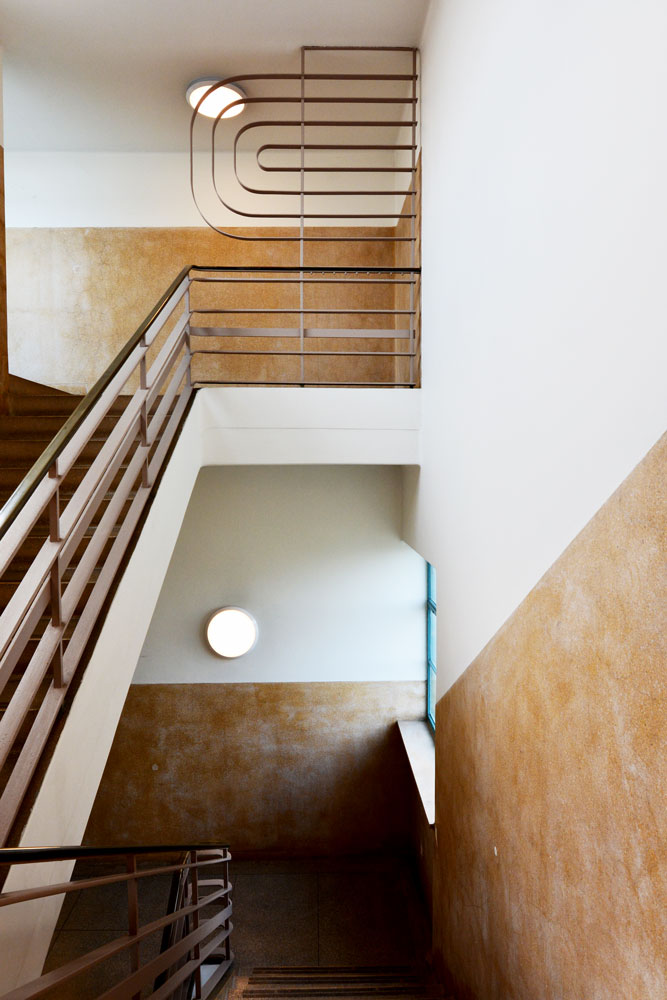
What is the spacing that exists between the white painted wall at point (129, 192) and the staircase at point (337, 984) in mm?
5789

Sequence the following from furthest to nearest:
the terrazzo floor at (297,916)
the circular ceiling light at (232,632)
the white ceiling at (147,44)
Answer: the circular ceiling light at (232,632) < the terrazzo floor at (297,916) < the white ceiling at (147,44)

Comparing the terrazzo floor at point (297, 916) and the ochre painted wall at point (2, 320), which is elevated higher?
the ochre painted wall at point (2, 320)

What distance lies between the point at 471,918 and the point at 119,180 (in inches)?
252

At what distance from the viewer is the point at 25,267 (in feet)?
20.7

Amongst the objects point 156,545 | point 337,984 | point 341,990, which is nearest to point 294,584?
point 156,545

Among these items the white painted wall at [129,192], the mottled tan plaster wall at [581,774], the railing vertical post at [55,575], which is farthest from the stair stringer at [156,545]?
the white painted wall at [129,192]

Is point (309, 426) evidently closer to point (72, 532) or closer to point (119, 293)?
point (72, 532)

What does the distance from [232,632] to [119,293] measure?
10.8 ft

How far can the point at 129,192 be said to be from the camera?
6.32 meters

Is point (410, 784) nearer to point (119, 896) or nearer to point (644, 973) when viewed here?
point (119, 896)

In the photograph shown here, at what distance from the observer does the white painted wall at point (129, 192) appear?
6.29m

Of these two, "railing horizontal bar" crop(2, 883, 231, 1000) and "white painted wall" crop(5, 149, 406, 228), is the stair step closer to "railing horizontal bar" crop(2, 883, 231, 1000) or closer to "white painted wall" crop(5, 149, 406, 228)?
"railing horizontal bar" crop(2, 883, 231, 1000)

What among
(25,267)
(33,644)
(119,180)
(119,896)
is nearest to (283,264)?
(119,180)

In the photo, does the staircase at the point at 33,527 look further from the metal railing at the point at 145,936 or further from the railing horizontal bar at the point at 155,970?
the railing horizontal bar at the point at 155,970
